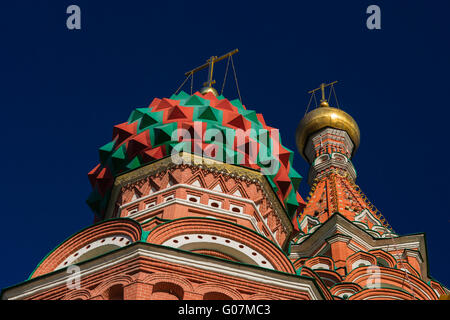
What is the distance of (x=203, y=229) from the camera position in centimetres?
991

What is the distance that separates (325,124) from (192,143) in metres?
16.4

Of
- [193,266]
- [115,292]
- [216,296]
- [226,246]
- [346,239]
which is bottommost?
[216,296]

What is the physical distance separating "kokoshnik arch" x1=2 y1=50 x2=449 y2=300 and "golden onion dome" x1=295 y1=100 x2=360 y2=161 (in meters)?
9.99

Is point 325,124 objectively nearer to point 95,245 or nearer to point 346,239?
point 346,239

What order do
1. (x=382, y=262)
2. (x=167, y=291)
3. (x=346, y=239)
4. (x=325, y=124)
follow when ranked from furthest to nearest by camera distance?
(x=325, y=124)
(x=346, y=239)
(x=382, y=262)
(x=167, y=291)

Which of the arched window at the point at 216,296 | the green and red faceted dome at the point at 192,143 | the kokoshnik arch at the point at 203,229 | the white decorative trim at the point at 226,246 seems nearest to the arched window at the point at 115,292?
the kokoshnik arch at the point at 203,229

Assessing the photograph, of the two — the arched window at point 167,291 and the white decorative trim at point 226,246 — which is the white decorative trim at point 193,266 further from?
the white decorative trim at point 226,246

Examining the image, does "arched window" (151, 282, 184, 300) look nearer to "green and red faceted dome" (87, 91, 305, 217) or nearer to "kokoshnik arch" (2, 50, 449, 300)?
"kokoshnik arch" (2, 50, 449, 300)

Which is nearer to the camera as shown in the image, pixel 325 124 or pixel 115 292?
pixel 115 292

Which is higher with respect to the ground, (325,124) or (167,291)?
(325,124)

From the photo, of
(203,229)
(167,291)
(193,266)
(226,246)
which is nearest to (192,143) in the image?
(203,229)

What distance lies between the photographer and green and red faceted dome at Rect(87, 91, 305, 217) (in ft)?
39.3

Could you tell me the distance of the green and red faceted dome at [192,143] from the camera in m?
12.0
